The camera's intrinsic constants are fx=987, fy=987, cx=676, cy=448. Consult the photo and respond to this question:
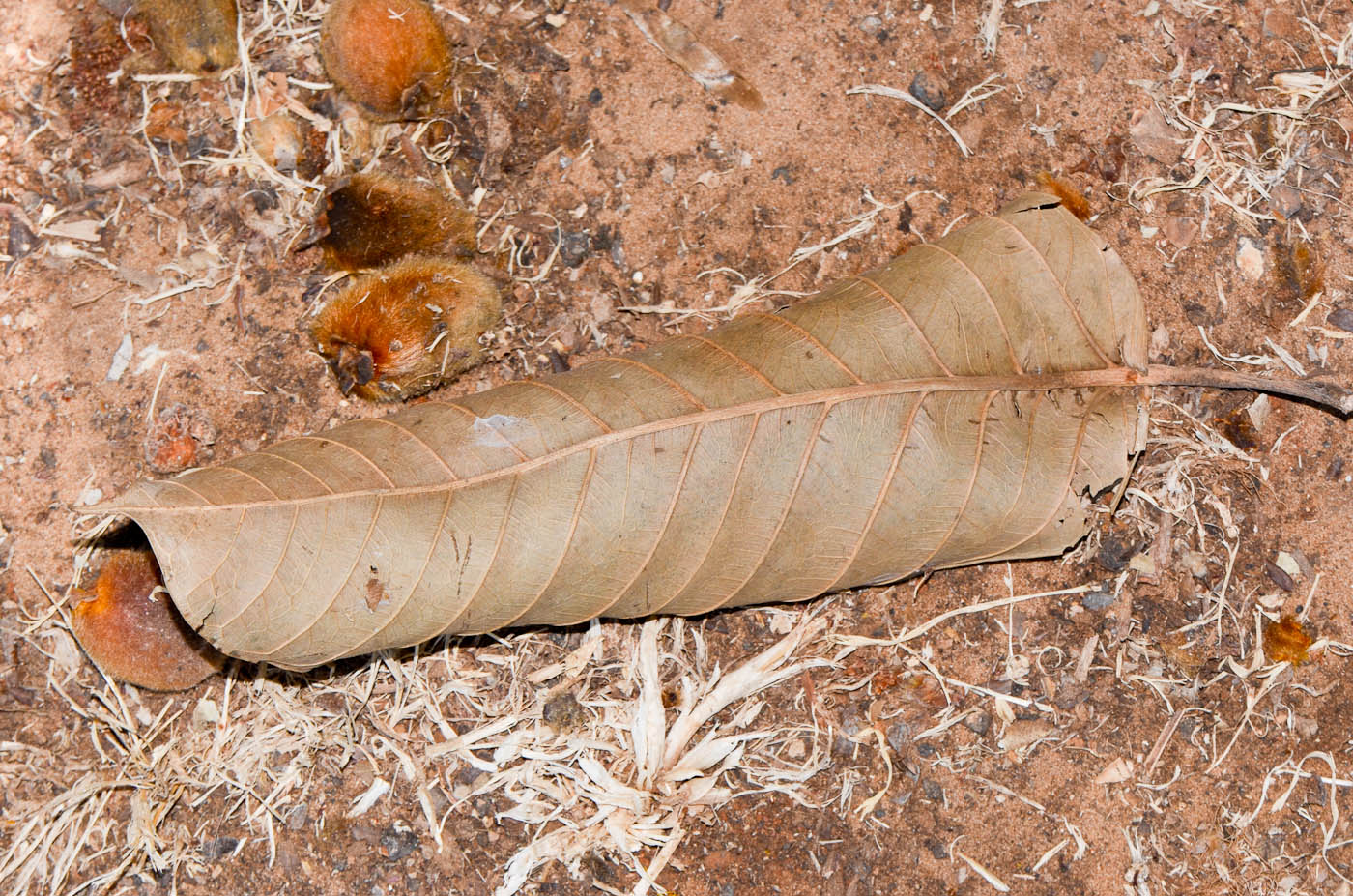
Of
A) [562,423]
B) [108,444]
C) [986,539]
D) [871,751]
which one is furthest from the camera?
[108,444]

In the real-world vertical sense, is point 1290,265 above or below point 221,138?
below

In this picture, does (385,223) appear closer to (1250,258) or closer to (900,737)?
(900,737)

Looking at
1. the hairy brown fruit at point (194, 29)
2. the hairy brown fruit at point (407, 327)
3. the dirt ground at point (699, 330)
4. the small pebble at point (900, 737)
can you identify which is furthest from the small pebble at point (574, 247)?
the small pebble at point (900, 737)

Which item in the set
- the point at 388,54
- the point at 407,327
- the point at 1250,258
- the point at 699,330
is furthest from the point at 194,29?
the point at 1250,258

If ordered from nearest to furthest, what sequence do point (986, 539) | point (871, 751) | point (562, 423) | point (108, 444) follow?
point (562, 423) → point (986, 539) → point (871, 751) → point (108, 444)

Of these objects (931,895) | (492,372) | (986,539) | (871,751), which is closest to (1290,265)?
(986,539)

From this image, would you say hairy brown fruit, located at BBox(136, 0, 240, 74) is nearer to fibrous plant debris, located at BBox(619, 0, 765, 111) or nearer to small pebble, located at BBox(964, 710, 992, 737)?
fibrous plant debris, located at BBox(619, 0, 765, 111)

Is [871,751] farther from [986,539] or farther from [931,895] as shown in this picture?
[986,539]

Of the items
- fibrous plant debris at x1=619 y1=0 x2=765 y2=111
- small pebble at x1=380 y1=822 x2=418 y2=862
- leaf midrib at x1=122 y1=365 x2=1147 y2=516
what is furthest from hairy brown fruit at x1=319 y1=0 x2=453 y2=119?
small pebble at x1=380 y1=822 x2=418 y2=862
